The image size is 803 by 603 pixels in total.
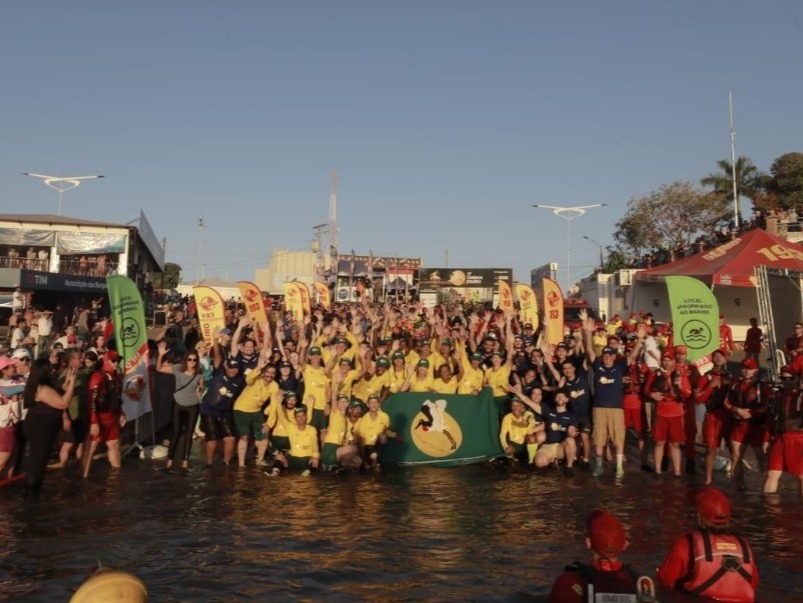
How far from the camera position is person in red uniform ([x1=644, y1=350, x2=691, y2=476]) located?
34.6ft

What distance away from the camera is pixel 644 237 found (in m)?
54.9


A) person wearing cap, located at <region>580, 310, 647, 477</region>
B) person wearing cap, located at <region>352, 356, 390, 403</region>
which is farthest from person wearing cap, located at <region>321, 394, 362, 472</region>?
person wearing cap, located at <region>580, 310, 647, 477</region>

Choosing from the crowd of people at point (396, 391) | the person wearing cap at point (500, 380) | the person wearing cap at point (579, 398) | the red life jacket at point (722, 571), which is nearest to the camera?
the red life jacket at point (722, 571)

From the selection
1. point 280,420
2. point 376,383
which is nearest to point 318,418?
point 280,420

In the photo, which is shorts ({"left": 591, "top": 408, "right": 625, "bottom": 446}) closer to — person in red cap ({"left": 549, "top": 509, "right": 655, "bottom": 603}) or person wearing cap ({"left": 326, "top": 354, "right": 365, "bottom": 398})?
→ person wearing cap ({"left": 326, "top": 354, "right": 365, "bottom": 398})

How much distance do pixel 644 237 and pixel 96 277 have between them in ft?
127

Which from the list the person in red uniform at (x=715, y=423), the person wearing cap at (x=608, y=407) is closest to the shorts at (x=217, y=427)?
the person wearing cap at (x=608, y=407)

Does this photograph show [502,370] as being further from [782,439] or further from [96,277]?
[96,277]

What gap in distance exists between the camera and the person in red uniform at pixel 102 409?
33.2ft

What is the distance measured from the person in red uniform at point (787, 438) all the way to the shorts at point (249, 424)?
704 cm

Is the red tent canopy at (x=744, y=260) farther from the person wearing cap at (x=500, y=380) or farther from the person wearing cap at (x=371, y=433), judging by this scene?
the person wearing cap at (x=371, y=433)

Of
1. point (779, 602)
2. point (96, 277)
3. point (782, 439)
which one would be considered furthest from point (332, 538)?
point (96, 277)

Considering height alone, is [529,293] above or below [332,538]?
above

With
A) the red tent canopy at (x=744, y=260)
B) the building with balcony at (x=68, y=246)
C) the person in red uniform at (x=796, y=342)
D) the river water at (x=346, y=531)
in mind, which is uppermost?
the building with balcony at (x=68, y=246)
